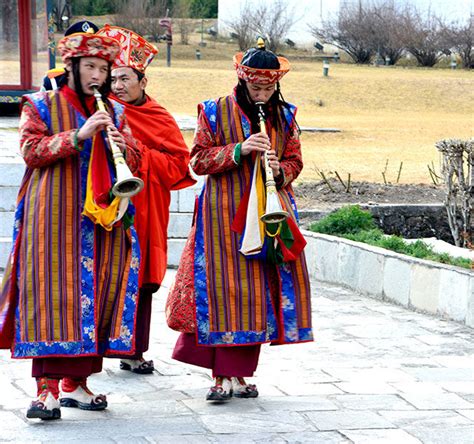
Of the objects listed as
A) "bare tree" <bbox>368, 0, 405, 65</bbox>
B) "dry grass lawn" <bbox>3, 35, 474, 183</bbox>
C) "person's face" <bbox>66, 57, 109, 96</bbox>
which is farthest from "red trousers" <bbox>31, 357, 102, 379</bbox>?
"bare tree" <bbox>368, 0, 405, 65</bbox>

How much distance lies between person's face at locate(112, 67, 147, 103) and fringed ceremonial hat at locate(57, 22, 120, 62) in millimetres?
868

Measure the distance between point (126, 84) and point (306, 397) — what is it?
5.79ft

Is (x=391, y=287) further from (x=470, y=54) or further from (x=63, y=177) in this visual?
(x=470, y=54)

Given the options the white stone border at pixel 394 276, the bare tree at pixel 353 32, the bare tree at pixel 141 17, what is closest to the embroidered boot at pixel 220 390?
the white stone border at pixel 394 276

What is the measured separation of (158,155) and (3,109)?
35.4 ft

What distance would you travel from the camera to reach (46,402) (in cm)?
464

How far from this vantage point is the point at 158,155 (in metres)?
5.59

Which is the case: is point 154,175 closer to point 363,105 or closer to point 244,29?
point 363,105

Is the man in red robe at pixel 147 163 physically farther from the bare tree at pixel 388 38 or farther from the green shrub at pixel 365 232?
the bare tree at pixel 388 38

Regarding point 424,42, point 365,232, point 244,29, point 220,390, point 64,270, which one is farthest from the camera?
point 244,29

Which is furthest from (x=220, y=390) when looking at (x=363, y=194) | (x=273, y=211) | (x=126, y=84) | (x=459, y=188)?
(x=363, y=194)

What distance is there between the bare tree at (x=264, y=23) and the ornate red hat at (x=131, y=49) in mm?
38527

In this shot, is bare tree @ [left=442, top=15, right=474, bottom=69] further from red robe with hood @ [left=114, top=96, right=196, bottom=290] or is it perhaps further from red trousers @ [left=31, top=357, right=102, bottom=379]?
red trousers @ [left=31, top=357, right=102, bottom=379]

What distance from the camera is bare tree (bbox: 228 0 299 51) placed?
4478cm
